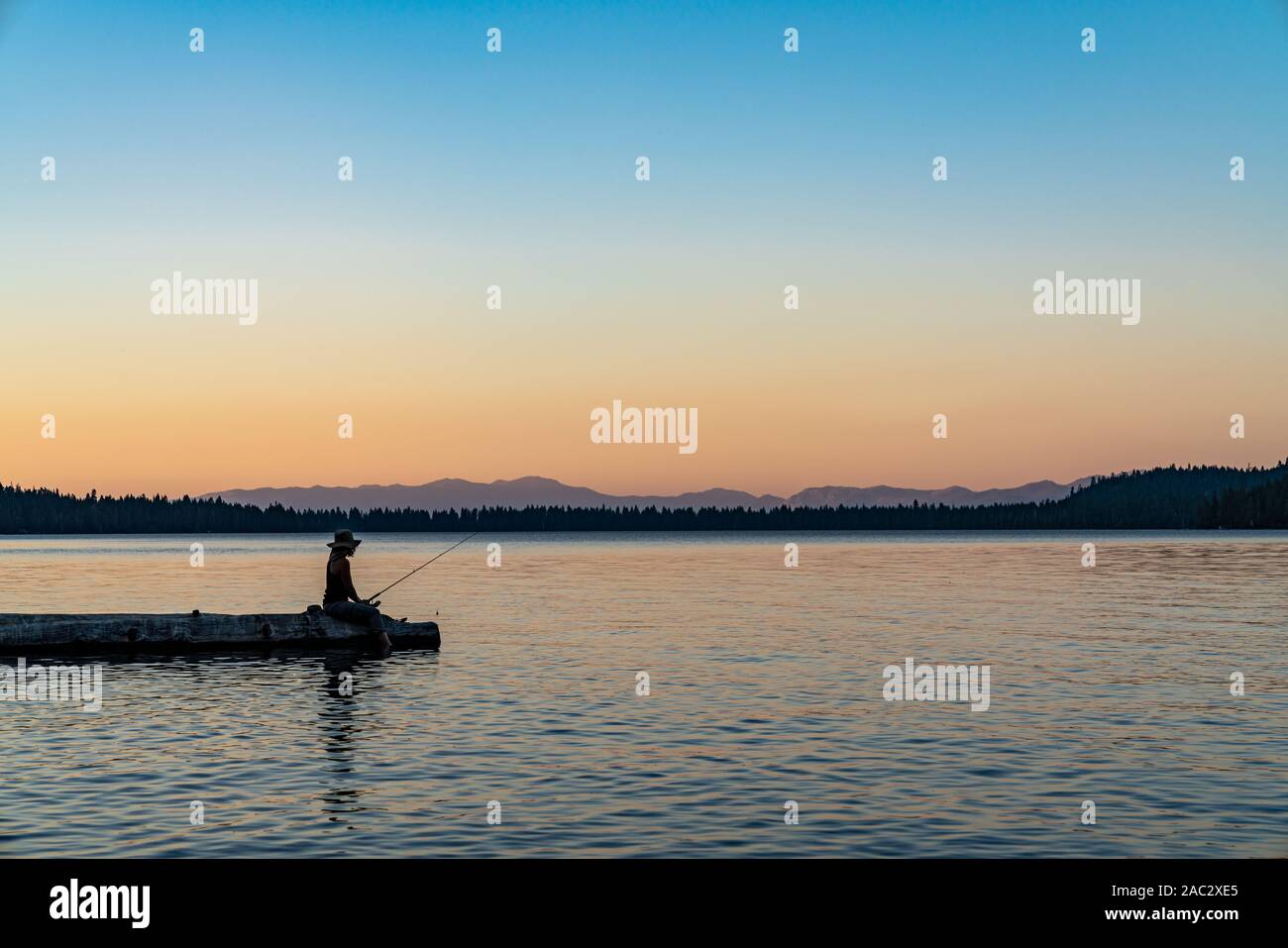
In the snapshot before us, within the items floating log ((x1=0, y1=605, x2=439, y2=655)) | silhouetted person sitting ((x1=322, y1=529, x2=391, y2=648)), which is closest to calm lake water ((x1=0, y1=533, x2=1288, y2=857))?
floating log ((x1=0, y1=605, x2=439, y2=655))

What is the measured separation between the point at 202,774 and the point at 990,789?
10133mm

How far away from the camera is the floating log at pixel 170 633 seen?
29969 mm

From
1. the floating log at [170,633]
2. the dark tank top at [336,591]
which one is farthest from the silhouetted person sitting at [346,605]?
the floating log at [170,633]

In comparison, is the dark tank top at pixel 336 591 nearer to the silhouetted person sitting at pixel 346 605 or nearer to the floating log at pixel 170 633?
the silhouetted person sitting at pixel 346 605

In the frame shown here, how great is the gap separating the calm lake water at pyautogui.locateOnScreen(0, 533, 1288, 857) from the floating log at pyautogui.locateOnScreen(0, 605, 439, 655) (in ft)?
1.60

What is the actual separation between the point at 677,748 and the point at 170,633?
57.3 ft

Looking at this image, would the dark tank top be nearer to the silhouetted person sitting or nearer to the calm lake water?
the silhouetted person sitting

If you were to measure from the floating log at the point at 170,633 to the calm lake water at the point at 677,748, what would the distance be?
487 millimetres

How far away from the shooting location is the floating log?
2997 centimetres

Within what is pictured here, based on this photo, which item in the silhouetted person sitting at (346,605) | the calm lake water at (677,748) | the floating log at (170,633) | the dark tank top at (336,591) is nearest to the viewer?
the calm lake water at (677,748)

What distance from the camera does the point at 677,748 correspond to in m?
17.9

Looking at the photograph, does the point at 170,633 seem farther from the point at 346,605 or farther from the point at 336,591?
the point at 346,605

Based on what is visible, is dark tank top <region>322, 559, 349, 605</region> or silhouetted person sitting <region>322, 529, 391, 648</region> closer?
silhouetted person sitting <region>322, 529, 391, 648</region>
